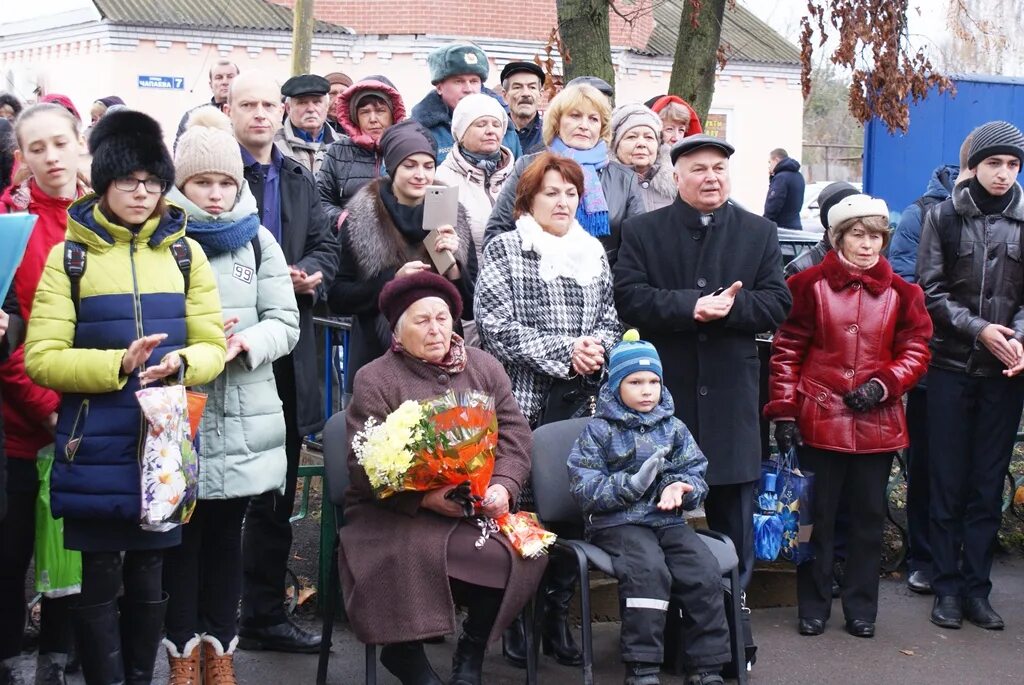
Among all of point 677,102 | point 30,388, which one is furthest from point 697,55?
point 30,388

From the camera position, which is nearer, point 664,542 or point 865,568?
point 664,542

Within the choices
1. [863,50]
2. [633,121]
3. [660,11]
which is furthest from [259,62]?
[633,121]

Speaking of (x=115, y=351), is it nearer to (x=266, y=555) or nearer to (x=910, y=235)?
(x=266, y=555)

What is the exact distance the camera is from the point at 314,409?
521 cm

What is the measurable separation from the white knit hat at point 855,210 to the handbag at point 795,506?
40.9 inches

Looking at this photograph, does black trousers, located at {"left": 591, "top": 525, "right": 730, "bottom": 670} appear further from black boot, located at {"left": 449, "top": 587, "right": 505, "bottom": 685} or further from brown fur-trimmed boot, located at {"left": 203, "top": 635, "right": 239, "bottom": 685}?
brown fur-trimmed boot, located at {"left": 203, "top": 635, "right": 239, "bottom": 685}

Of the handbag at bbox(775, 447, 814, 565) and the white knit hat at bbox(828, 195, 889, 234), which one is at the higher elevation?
the white knit hat at bbox(828, 195, 889, 234)

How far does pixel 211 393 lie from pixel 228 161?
2.76 ft

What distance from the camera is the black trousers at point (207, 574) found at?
4.55 meters

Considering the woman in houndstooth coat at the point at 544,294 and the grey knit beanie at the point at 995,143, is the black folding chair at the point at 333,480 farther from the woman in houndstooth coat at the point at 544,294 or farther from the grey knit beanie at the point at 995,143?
the grey knit beanie at the point at 995,143

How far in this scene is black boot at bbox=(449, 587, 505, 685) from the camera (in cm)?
469

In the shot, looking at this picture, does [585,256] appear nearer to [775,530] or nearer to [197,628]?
[775,530]

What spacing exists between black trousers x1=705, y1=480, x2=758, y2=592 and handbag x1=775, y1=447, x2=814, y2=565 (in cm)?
31

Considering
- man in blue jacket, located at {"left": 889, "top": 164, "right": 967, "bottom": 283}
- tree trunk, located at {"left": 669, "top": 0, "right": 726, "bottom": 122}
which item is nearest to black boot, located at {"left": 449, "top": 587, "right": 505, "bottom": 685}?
man in blue jacket, located at {"left": 889, "top": 164, "right": 967, "bottom": 283}
